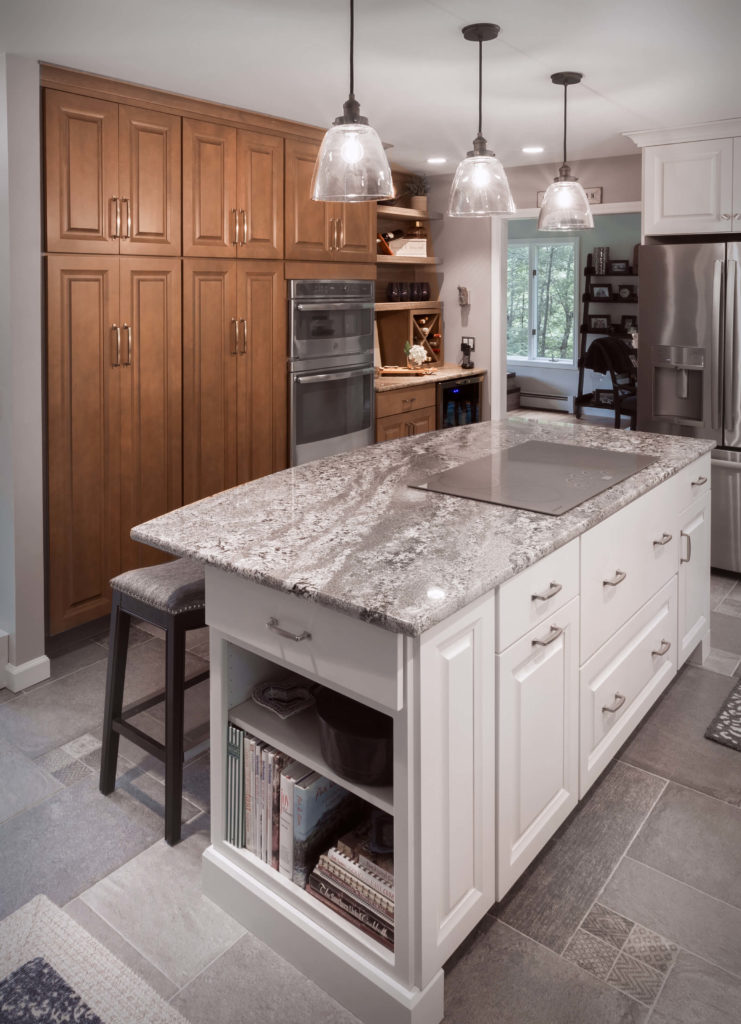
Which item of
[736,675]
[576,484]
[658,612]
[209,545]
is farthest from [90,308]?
[736,675]

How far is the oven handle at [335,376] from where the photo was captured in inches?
161

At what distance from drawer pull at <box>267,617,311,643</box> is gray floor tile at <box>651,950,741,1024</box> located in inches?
41.7

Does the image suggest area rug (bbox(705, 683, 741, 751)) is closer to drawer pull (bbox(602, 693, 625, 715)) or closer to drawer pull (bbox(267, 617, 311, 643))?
drawer pull (bbox(602, 693, 625, 715))

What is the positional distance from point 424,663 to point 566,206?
Result: 2.03 m

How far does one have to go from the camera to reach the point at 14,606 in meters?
3.02

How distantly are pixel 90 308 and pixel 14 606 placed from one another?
120 centimetres

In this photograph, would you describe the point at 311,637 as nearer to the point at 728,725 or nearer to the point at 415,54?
the point at 728,725

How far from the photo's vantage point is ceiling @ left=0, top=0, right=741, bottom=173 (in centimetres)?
240

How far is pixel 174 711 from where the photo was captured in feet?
6.84

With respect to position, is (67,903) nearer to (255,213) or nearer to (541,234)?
(255,213)

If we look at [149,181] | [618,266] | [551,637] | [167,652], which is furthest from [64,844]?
[618,266]

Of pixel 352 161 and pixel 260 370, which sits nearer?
pixel 352 161

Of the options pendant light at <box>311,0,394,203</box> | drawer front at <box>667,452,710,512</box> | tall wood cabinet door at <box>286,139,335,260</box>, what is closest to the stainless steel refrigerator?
drawer front at <box>667,452,710,512</box>

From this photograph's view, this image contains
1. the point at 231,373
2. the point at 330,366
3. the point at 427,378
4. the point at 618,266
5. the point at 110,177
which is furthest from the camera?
the point at 618,266
